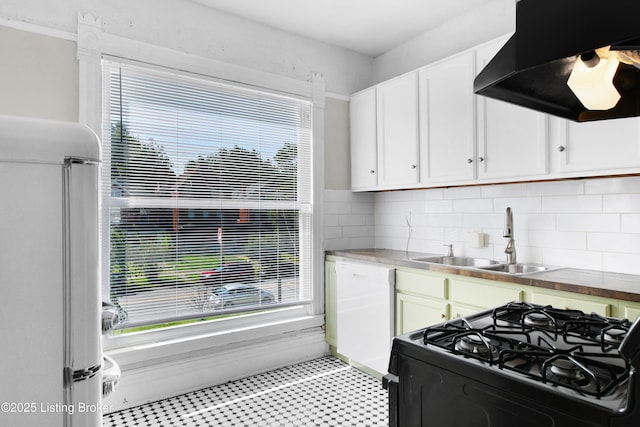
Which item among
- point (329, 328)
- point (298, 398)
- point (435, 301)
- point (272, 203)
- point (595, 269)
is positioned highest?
point (272, 203)

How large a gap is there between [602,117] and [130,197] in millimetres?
2616

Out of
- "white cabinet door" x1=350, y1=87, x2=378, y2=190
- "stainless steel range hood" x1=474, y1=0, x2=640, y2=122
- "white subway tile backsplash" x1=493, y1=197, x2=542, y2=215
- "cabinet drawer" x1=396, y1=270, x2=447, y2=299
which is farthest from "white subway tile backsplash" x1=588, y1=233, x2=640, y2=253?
"white cabinet door" x1=350, y1=87, x2=378, y2=190

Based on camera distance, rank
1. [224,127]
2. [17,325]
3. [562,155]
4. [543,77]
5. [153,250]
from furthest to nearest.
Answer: [224,127], [153,250], [562,155], [543,77], [17,325]

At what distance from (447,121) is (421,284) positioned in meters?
1.18

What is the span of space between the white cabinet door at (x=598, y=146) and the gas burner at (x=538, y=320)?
1231 mm

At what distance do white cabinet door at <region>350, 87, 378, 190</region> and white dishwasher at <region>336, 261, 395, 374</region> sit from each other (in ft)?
2.68

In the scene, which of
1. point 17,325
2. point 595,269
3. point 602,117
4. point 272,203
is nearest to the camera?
point 17,325

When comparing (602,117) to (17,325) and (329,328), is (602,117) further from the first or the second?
(329,328)

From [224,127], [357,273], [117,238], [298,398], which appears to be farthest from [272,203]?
[298,398]

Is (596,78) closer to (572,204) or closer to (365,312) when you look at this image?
(572,204)

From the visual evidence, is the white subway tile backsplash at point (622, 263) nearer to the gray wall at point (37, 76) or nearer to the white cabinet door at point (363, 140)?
the white cabinet door at point (363, 140)

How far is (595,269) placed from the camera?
230 centimetres

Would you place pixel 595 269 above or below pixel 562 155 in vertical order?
below

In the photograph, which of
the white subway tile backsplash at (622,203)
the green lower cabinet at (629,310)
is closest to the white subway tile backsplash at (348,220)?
the white subway tile backsplash at (622,203)
